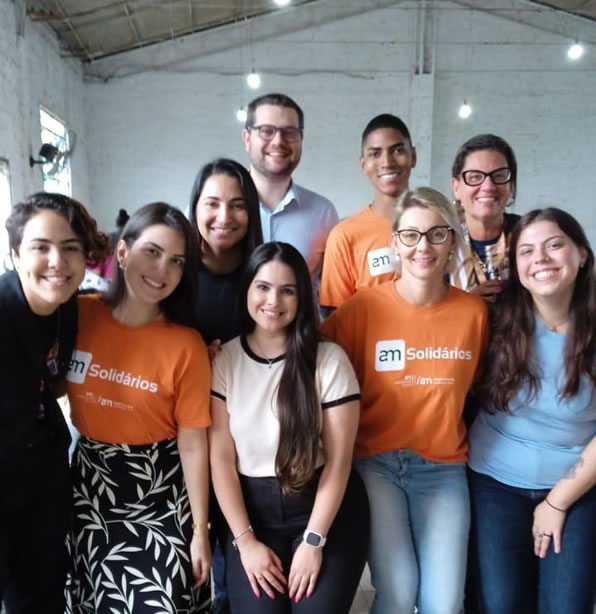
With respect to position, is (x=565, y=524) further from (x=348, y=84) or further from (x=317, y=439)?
(x=348, y=84)

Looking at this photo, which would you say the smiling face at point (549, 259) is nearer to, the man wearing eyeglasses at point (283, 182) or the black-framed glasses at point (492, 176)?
the black-framed glasses at point (492, 176)

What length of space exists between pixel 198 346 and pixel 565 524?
4.10ft

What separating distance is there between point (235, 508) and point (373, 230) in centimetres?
120

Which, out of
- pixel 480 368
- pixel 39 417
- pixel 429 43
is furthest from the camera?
pixel 429 43

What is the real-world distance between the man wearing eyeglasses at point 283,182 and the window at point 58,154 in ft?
15.0

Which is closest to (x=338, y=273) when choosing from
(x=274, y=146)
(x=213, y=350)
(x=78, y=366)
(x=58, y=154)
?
(x=274, y=146)

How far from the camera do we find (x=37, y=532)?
1546 mm

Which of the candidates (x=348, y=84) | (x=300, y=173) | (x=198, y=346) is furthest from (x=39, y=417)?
(x=348, y=84)

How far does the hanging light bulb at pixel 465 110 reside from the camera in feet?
25.9

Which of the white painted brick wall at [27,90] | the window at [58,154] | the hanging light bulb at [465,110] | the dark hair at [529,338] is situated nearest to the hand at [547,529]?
the dark hair at [529,338]

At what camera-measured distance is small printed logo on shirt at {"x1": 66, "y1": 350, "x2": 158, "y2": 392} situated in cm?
158

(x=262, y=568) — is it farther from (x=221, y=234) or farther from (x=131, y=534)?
(x=221, y=234)

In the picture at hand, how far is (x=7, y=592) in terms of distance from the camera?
158cm

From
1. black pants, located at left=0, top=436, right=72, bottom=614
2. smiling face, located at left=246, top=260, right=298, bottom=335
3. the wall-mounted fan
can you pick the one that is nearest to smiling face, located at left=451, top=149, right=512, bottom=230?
smiling face, located at left=246, top=260, right=298, bottom=335
